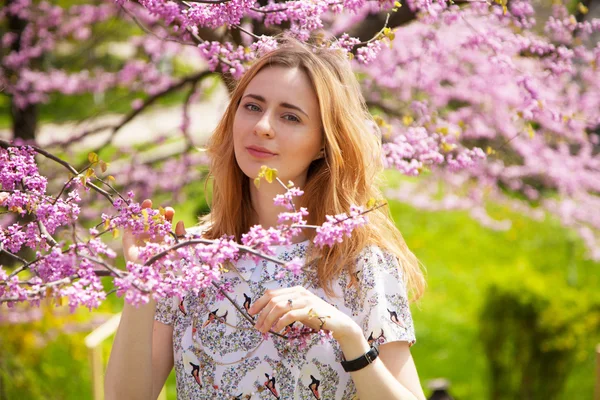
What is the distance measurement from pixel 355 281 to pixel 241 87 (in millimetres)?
676

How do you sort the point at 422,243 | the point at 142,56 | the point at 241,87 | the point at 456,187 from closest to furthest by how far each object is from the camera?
the point at 241,87, the point at 456,187, the point at 142,56, the point at 422,243

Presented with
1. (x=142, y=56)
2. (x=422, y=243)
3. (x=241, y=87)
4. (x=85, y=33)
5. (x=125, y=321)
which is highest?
(x=241, y=87)

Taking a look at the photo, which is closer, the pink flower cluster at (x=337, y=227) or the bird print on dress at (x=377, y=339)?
the pink flower cluster at (x=337, y=227)

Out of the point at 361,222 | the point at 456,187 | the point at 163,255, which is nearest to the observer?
the point at 163,255

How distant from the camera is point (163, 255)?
1.35m

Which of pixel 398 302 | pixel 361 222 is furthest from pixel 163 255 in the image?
pixel 398 302

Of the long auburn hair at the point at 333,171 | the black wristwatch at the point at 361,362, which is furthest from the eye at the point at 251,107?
the black wristwatch at the point at 361,362

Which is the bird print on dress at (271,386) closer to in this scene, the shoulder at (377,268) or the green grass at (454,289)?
the shoulder at (377,268)

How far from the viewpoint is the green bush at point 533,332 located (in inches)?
189

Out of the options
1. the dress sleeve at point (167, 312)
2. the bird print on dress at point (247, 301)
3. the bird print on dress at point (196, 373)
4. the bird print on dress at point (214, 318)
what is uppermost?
the bird print on dress at point (247, 301)

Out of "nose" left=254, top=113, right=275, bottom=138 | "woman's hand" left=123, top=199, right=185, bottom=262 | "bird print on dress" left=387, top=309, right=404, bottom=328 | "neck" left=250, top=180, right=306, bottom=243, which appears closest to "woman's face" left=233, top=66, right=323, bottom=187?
"nose" left=254, top=113, right=275, bottom=138

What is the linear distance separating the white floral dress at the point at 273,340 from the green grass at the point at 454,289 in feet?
5.44

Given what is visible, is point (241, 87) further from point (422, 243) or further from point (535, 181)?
point (422, 243)

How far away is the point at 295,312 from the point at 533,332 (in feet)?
12.7
